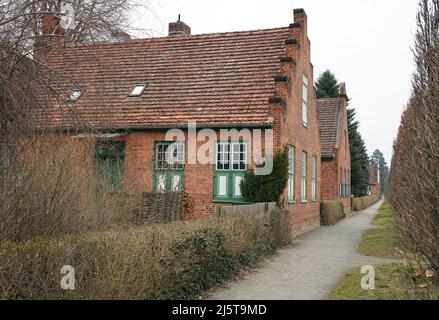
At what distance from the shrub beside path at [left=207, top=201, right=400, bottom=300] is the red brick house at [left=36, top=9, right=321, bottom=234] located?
9.26ft

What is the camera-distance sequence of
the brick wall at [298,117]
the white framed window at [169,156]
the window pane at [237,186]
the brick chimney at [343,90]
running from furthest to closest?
the brick chimney at [343,90] < the white framed window at [169,156] < the brick wall at [298,117] < the window pane at [237,186]

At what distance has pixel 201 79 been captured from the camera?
18.8 m

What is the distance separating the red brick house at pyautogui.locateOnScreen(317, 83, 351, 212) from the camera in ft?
101

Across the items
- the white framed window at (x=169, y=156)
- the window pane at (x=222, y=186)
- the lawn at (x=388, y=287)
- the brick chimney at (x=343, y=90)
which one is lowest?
the lawn at (x=388, y=287)

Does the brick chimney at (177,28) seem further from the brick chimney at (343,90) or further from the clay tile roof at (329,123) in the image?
the brick chimney at (343,90)

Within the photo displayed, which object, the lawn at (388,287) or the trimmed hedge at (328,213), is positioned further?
the trimmed hedge at (328,213)

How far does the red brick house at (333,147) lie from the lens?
101ft

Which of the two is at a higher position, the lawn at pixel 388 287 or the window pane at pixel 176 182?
the window pane at pixel 176 182

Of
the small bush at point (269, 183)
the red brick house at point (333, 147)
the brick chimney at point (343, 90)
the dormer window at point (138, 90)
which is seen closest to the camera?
A: the small bush at point (269, 183)

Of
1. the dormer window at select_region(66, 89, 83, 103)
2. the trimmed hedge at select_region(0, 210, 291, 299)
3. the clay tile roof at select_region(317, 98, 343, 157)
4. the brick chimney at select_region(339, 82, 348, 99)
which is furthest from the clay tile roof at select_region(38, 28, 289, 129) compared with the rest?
the brick chimney at select_region(339, 82, 348, 99)

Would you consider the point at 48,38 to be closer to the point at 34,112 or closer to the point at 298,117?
the point at 34,112

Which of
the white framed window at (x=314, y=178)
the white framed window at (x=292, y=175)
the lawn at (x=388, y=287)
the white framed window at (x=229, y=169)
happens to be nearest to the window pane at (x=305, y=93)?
the white framed window at (x=292, y=175)

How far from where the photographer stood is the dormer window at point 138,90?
746 inches
